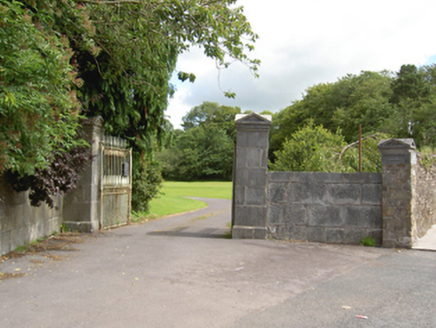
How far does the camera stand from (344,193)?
839cm

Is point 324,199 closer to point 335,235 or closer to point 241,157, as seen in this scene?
point 335,235

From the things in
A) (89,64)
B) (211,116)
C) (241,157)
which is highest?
(211,116)

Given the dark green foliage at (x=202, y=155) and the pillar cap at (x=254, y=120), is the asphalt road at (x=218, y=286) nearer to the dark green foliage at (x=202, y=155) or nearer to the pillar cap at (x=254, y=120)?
the pillar cap at (x=254, y=120)

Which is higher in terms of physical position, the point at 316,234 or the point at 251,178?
the point at 251,178

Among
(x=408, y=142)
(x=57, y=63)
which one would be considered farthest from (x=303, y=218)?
(x=57, y=63)

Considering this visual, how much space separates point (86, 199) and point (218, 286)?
516cm

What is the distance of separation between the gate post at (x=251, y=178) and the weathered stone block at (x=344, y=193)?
1328 millimetres

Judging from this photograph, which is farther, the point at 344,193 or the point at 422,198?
the point at 422,198

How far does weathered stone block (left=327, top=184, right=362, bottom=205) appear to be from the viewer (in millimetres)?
8344

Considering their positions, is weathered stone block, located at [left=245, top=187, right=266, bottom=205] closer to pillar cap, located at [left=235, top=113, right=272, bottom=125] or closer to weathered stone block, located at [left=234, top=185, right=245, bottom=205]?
weathered stone block, located at [left=234, top=185, right=245, bottom=205]

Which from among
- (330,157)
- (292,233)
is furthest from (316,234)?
(330,157)

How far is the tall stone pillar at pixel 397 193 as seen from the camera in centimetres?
798

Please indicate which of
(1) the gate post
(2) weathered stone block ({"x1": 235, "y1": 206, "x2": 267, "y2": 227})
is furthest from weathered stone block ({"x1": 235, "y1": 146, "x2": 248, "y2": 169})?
(2) weathered stone block ({"x1": 235, "y1": 206, "x2": 267, "y2": 227})

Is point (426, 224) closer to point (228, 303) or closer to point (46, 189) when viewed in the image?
point (228, 303)
